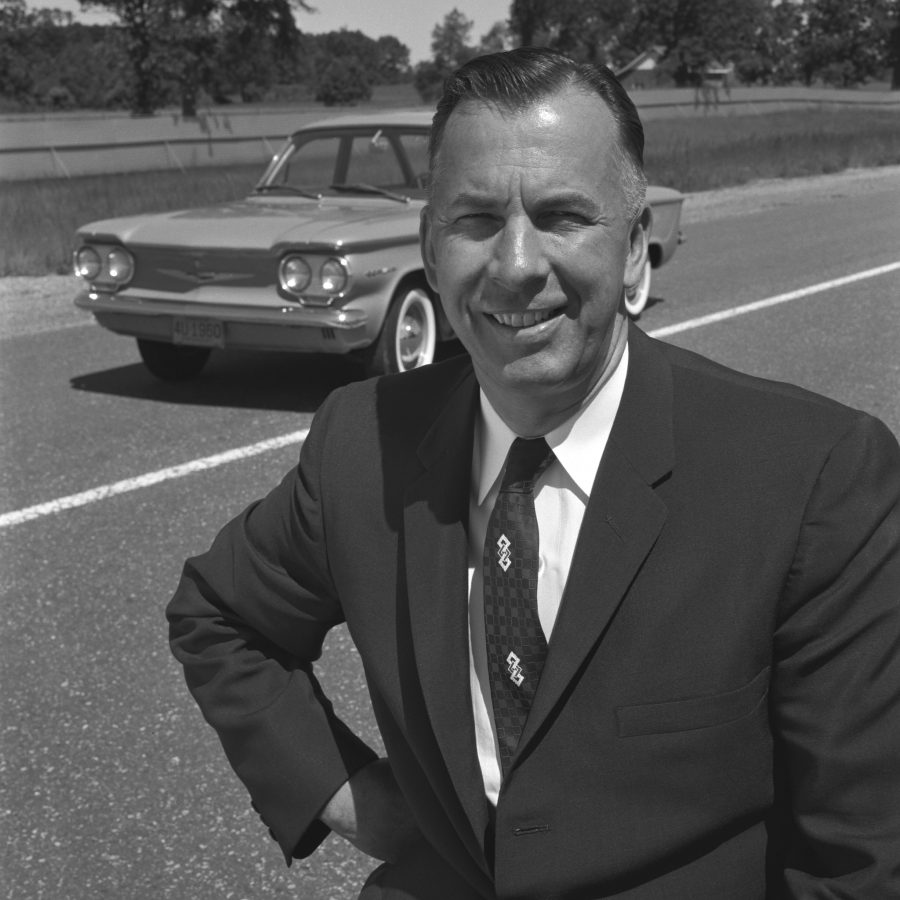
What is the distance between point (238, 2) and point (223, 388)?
193ft

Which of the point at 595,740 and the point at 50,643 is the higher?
the point at 595,740

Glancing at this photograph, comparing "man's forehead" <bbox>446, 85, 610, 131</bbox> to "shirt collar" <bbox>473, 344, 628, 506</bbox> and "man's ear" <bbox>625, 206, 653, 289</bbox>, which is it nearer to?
"man's ear" <bbox>625, 206, 653, 289</bbox>

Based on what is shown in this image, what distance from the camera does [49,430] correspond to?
22.7 feet

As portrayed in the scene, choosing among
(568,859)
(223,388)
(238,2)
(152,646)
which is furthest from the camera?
(238,2)

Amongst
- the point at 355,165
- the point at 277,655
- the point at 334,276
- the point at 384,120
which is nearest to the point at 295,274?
the point at 334,276

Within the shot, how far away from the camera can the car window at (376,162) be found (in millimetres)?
8430

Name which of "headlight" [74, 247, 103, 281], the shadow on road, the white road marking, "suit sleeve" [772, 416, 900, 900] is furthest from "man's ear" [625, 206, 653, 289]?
"headlight" [74, 247, 103, 281]

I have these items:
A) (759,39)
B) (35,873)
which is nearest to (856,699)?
(35,873)

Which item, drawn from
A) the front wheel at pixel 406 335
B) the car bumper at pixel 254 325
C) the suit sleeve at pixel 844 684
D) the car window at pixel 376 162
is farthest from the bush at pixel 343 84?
the suit sleeve at pixel 844 684

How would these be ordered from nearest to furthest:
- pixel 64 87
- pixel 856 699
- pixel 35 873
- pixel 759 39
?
pixel 856 699 < pixel 35 873 < pixel 64 87 < pixel 759 39

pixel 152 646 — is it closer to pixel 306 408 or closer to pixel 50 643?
pixel 50 643

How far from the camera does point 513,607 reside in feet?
5.75

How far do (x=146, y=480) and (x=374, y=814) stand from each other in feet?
13.7

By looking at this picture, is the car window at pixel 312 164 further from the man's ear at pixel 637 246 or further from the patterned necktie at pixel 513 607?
the patterned necktie at pixel 513 607
